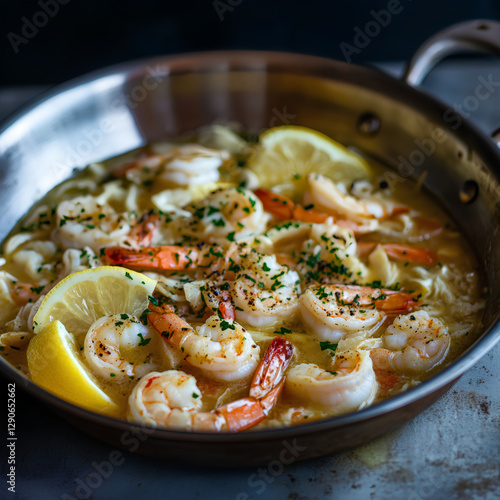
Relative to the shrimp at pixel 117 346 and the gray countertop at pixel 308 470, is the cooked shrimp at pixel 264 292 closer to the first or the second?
the shrimp at pixel 117 346

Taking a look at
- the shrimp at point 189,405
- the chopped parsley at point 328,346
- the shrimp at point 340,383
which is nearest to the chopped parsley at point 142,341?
the shrimp at point 189,405

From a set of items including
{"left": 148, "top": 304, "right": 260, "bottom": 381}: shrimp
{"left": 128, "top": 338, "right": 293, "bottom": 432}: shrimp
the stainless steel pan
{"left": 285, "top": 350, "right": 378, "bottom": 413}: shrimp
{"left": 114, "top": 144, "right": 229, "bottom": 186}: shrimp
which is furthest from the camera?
{"left": 114, "top": 144, "right": 229, "bottom": 186}: shrimp

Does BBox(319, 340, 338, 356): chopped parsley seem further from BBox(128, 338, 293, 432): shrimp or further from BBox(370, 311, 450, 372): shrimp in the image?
BBox(128, 338, 293, 432): shrimp

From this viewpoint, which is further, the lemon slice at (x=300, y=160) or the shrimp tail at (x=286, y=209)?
the lemon slice at (x=300, y=160)

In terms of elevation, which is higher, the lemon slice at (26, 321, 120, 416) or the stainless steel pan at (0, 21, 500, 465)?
the stainless steel pan at (0, 21, 500, 465)

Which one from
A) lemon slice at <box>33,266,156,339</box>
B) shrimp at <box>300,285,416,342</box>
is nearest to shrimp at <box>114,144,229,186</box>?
lemon slice at <box>33,266,156,339</box>

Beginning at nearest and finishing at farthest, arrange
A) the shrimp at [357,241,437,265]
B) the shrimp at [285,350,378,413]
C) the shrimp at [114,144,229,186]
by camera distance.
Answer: the shrimp at [285,350,378,413]
the shrimp at [357,241,437,265]
the shrimp at [114,144,229,186]

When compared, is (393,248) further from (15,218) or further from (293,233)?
(15,218)
